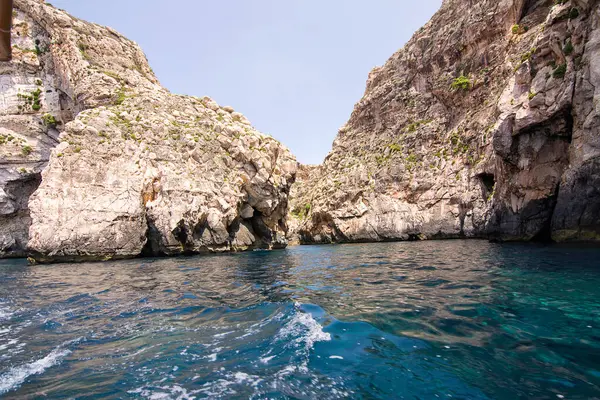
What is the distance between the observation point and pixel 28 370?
14.8ft

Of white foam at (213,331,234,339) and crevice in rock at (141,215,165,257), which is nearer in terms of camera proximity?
white foam at (213,331,234,339)

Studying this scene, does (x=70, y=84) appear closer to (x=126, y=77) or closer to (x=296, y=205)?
(x=126, y=77)

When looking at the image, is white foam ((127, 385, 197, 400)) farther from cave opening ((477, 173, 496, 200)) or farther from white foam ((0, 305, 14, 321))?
cave opening ((477, 173, 496, 200))

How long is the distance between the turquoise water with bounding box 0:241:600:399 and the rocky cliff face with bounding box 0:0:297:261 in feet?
64.4

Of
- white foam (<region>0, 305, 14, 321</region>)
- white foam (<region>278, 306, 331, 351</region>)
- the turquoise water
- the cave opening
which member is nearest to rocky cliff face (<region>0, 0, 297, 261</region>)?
white foam (<region>0, 305, 14, 321</region>)

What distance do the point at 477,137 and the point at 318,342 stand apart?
52.5 m

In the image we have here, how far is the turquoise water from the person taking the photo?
12.5 ft

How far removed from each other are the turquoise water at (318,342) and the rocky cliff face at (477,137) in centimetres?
1791

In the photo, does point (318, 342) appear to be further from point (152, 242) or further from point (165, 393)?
point (152, 242)

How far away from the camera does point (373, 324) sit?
20.2ft

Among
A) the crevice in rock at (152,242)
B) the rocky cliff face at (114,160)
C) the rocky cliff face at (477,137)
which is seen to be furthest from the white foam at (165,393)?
the crevice in rock at (152,242)

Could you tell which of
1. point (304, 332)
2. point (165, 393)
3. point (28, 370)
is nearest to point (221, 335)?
point (304, 332)

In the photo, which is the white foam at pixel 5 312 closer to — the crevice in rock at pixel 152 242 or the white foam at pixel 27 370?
the white foam at pixel 27 370

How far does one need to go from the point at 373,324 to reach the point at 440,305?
229 centimetres
